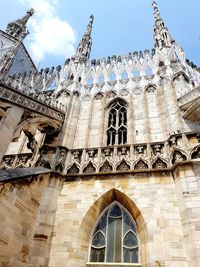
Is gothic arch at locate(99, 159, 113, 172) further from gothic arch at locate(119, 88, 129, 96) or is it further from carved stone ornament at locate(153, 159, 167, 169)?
gothic arch at locate(119, 88, 129, 96)

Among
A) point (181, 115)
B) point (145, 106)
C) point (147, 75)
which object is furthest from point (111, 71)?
point (181, 115)

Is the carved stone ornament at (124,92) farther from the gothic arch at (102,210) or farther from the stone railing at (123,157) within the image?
the gothic arch at (102,210)

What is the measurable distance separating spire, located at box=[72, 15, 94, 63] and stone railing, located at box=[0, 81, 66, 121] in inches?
217

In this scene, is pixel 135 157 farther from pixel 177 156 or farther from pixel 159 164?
pixel 177 156

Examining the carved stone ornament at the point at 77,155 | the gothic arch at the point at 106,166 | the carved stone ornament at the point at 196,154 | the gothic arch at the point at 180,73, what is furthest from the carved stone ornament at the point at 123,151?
the gothic arch at the point at 180,73

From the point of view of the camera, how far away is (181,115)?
9.71 m

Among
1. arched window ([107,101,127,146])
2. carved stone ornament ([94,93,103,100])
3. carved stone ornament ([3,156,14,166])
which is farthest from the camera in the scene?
carved stone ornament ([94,93,103,100])

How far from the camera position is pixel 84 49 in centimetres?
1698

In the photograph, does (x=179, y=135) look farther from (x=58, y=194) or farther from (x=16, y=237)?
(x=16, y=237)

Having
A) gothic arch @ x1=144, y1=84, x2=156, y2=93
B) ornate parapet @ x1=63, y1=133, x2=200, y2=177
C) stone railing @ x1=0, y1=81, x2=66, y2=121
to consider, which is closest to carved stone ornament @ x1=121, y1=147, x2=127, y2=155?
ornate parapet @ x1=63, y1=133, x2=200, y2=177

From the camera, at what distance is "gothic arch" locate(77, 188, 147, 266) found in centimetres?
710

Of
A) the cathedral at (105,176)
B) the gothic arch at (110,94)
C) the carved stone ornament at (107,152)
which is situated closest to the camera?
the cathedral at (105,176)

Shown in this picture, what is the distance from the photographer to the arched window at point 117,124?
34.9 ft

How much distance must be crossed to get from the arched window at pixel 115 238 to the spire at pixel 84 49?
35.2 feet
